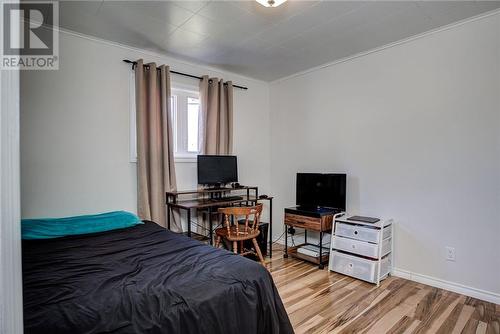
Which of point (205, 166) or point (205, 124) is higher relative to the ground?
point (205, 124)

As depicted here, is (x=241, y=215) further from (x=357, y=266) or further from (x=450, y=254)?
(x=450, y=254)

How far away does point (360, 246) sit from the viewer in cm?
291

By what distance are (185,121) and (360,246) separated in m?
2.52

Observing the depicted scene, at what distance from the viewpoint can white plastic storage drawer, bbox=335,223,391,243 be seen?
283 cm

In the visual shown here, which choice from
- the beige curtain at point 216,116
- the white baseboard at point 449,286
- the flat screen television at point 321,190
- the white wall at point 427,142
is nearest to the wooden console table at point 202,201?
the beige curtain at point 216,116

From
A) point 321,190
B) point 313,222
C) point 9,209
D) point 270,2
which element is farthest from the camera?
point 321,190

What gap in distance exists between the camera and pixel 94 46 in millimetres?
2820

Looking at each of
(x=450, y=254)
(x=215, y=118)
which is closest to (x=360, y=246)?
(x=450, y=254)

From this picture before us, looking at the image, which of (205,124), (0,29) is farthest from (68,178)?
(0,29)

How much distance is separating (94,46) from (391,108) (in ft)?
10.4

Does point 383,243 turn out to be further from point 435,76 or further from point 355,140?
point 435,76

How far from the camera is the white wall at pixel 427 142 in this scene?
244 centimetres

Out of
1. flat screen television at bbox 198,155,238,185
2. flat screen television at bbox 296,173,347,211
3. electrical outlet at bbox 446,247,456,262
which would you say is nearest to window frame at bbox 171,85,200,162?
flat screen television at bbox 198,155,238,185

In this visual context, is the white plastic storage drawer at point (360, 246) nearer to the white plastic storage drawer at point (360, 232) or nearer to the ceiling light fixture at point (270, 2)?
the white plastic storage drawer at point (360, 232)
